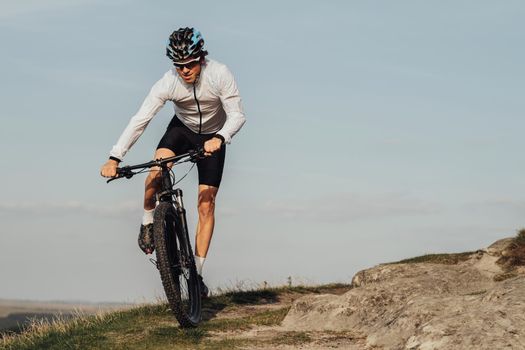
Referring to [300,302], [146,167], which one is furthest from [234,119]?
[300,302]

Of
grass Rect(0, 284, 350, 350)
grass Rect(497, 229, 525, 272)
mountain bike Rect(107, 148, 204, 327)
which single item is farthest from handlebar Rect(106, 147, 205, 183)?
grass Rect(497, 229, 525, 272)

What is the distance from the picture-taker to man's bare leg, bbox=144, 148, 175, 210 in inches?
449

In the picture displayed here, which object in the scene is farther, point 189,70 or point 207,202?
point 207,202

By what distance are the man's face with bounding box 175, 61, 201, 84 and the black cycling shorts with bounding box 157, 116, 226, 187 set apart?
1080mm

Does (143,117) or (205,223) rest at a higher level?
(143,117)

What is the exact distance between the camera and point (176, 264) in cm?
1079

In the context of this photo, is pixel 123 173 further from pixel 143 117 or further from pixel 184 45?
pixel 184 45

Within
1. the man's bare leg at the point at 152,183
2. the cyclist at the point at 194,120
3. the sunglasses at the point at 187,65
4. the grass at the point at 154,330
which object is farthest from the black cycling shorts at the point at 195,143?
the grass at the point at 154,330

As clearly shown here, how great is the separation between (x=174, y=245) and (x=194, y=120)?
6.58 feet

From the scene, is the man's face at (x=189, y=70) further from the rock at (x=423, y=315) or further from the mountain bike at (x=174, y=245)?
the rock at (x=423, y=315)

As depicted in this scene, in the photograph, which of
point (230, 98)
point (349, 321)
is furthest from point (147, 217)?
point (349, 321)

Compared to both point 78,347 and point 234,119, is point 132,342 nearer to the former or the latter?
point 78,347

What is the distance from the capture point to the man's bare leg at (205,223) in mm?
12164

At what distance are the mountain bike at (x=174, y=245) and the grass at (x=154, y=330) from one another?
39 centimetres
